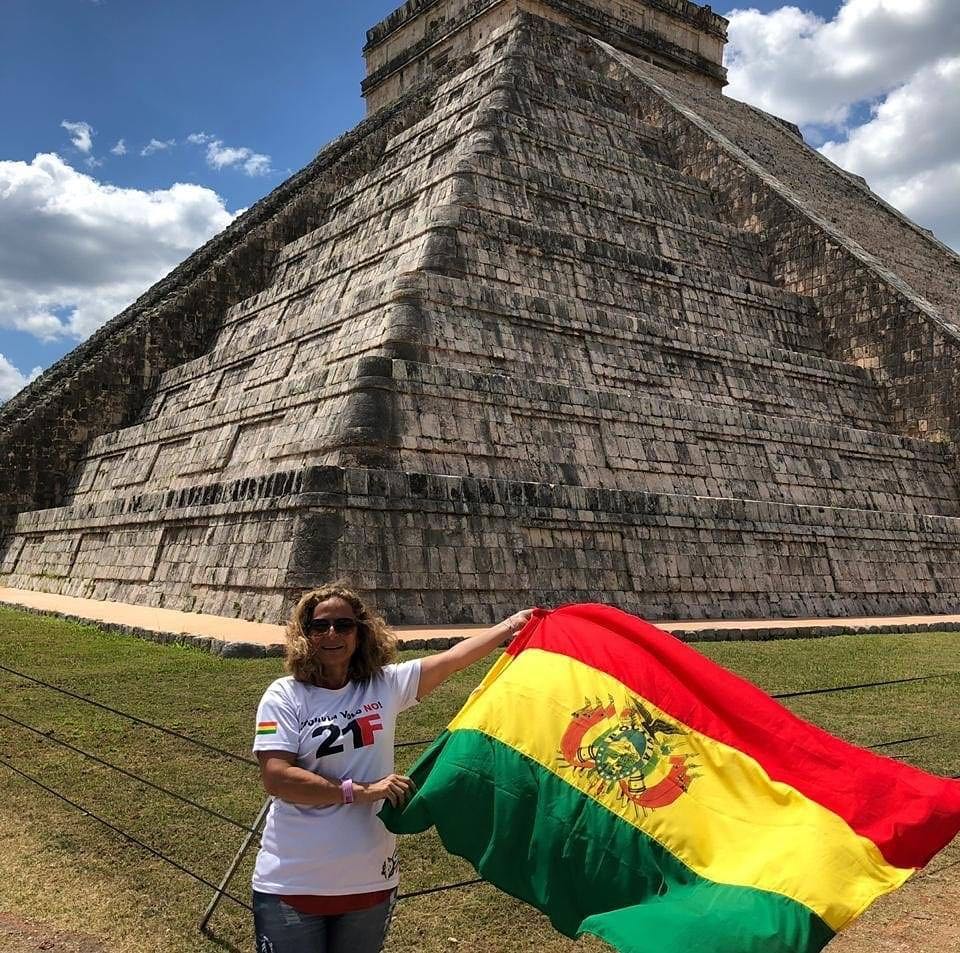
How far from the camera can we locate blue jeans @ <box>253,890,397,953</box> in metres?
2.57

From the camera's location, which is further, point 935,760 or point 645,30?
point 645,30

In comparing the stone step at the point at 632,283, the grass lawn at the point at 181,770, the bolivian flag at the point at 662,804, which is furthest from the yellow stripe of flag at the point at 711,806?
the stone step at the point at 632,283

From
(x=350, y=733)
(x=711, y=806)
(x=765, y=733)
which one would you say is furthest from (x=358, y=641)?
(x=765, y=733)

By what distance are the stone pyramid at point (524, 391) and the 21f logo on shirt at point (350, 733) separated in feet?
23.4

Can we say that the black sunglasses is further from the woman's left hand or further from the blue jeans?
the blue jeans

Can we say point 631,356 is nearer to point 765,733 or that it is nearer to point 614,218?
point 614,218

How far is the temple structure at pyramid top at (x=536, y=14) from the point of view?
1065 inches

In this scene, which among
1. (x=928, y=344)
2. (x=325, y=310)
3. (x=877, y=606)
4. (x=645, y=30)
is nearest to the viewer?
(x=877, y=606)

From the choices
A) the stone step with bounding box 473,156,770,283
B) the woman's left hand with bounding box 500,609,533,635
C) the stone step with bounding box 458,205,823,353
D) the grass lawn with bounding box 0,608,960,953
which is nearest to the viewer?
the woman's left hand with bounding box 500,609,533,635

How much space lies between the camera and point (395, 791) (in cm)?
271

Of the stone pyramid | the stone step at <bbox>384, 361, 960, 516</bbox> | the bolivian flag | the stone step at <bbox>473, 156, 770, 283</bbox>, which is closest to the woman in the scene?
the bolivian flag

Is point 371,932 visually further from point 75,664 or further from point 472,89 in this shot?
point 472,89

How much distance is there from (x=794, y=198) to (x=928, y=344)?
4.79 meters

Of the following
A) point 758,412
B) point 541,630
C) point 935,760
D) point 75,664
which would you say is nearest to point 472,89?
point 758,412
